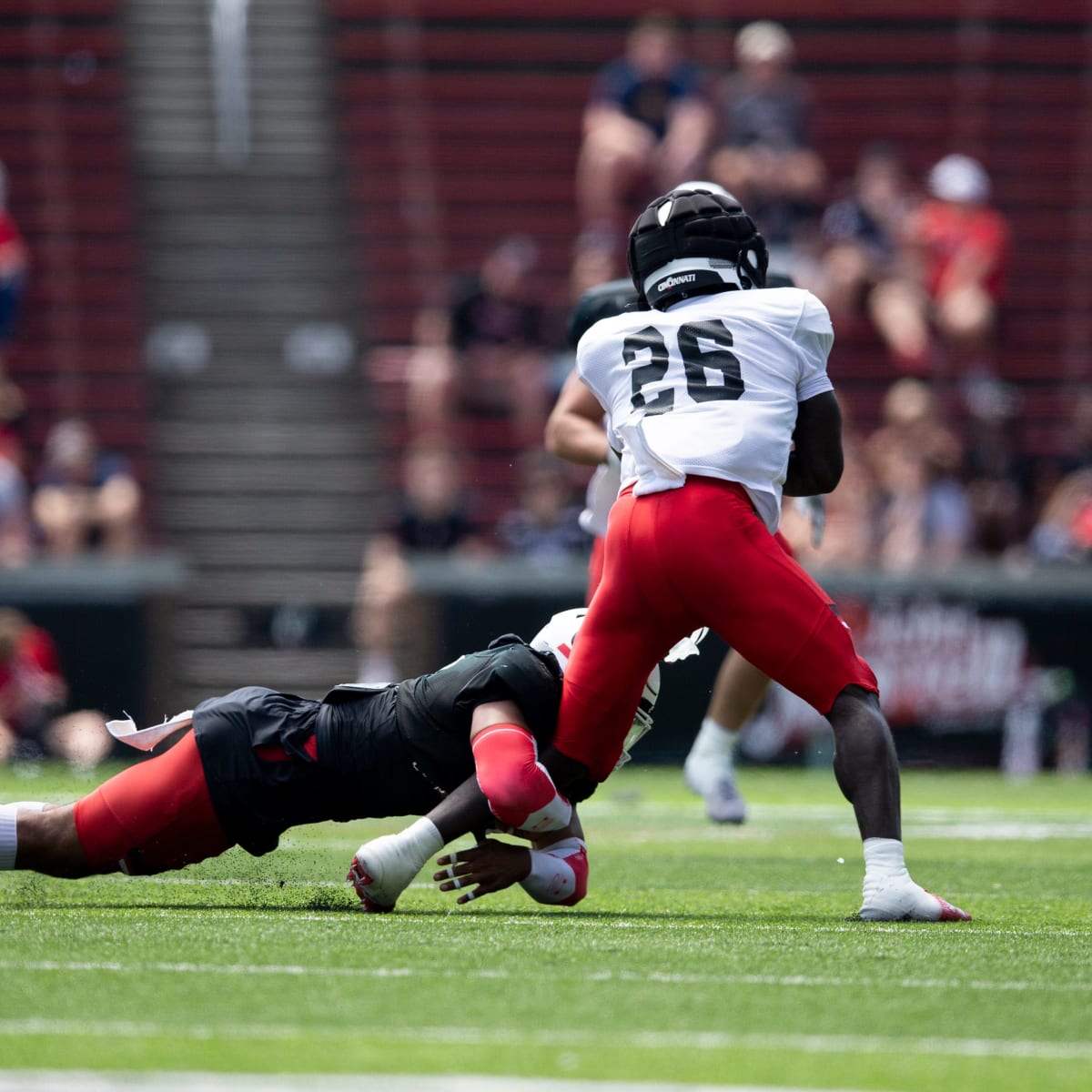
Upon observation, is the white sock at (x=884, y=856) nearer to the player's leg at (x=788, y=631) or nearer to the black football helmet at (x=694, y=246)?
the player's leg at (x=788, y=631)

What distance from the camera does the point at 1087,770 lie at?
1229 centimetres

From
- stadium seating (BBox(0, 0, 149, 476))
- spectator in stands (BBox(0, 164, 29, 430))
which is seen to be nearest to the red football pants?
spectator in stands (BBox(0, 164, 29, 430))

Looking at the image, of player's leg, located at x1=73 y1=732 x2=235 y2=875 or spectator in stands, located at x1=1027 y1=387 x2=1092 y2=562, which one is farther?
spectator in stands, located at x1=1027 y1=387 x2=1092 y2=562

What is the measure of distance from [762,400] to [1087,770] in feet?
26.2

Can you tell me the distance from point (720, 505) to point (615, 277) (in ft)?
30.8

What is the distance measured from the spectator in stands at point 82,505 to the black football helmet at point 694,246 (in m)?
8.07

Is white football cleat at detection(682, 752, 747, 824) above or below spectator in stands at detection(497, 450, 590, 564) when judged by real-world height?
below

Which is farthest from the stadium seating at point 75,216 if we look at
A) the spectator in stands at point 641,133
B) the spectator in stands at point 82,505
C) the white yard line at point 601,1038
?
the white yard line at point 601,1038

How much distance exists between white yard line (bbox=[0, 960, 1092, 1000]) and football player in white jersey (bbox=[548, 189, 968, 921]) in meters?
0.98

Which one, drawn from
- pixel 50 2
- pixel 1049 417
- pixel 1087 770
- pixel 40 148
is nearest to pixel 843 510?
pixel 1087 770

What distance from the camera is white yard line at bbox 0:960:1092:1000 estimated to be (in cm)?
380

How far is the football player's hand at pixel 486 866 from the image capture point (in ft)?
16.0

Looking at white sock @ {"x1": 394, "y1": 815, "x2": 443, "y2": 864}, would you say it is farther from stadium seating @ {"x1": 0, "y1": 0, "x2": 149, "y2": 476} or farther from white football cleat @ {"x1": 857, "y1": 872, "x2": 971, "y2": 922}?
stadium seating @ {"x1": 0, "y1": 0, "x2": 149, "y2": 476}

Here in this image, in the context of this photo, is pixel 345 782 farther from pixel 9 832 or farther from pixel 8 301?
pixel 8 301
